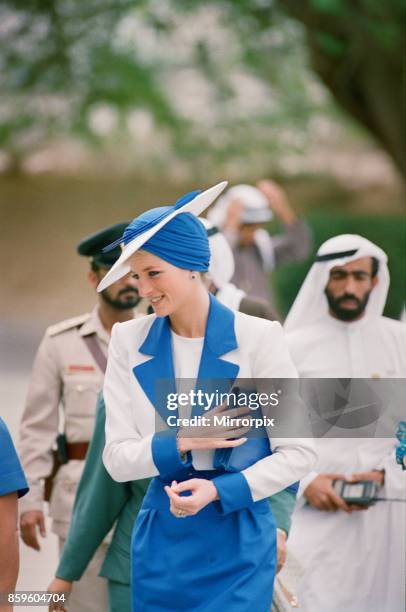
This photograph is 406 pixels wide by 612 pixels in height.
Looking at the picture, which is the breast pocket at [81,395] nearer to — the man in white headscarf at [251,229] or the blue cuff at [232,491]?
the blue cuff at [232,491]

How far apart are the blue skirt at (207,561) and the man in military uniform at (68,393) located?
1.60 metres

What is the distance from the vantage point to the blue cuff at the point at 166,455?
3.36 metres

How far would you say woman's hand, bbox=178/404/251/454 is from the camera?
3340mm

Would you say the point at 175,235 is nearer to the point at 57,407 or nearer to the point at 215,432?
the point at 215,432

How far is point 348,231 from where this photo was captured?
1788 cm

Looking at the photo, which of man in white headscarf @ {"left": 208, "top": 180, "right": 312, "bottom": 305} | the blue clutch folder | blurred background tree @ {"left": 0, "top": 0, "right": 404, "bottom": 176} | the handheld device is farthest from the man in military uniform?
blurred background tree @ {"left": 0, "top": 0, "right": 404, "bottom": 176}

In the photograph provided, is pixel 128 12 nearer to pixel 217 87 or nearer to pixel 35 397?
pixel 217 87

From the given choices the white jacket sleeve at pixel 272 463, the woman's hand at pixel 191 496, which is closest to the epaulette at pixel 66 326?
the white jacket sleeve at pixel 272 463

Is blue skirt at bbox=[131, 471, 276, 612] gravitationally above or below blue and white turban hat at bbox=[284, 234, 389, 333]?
below

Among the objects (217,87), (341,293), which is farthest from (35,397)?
(217,87)

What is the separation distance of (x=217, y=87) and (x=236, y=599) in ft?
70.5

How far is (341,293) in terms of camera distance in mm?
5312

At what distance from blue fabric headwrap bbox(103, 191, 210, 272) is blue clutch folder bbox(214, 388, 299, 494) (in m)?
0.40

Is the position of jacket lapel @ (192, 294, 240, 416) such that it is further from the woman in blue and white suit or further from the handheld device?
the handheld device
